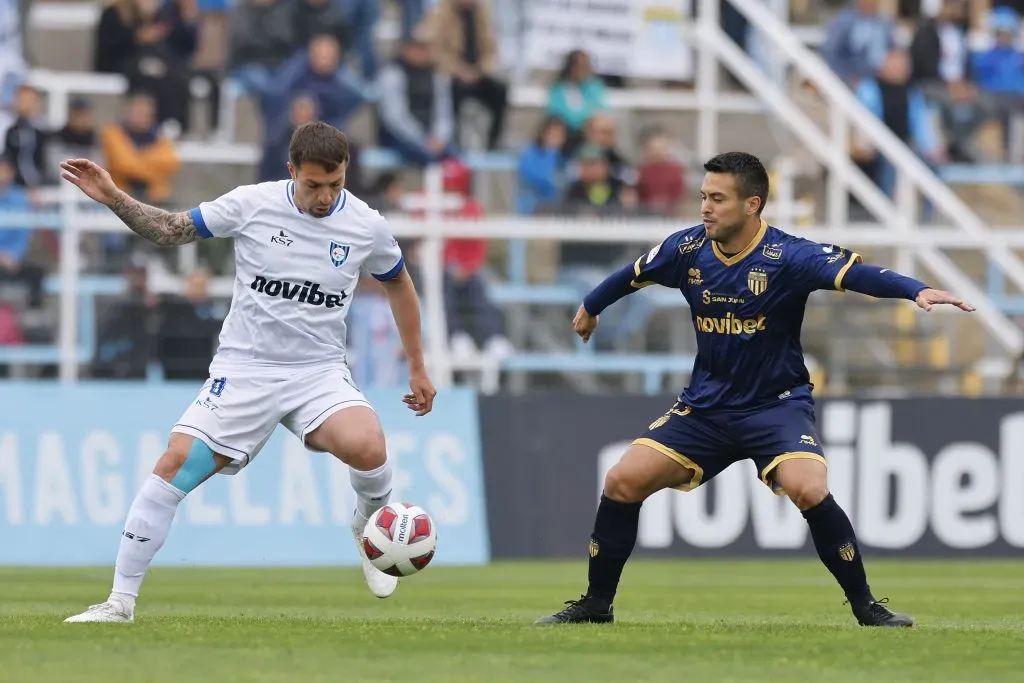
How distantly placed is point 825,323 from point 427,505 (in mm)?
5050

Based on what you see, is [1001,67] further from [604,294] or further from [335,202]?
[335,202]

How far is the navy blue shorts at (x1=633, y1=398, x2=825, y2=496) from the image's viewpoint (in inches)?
358

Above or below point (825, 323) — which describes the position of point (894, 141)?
above

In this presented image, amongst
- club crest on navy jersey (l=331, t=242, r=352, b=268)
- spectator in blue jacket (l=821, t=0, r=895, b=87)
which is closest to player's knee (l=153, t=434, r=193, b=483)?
club crest on navy jersey (l=331, t=242, r=352, b=268)

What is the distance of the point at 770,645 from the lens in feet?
26.7

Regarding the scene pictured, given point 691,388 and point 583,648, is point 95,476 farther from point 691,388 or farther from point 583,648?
point 583,648

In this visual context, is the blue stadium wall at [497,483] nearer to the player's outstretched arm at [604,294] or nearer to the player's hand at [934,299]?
the player's outstretched arm at [604,294]

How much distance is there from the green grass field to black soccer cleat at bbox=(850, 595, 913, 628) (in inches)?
5.0

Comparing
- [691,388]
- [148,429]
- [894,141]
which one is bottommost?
[148,429]

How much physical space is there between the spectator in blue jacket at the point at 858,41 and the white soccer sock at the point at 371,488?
46.5 feet

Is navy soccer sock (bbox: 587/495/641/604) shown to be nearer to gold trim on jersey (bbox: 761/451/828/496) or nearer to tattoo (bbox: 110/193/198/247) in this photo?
gold trim on jersey (bbox: 761/451/828/496)

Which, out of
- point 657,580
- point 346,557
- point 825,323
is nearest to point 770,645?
point 657,580

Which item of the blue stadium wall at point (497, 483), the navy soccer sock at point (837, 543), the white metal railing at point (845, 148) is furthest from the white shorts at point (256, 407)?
the white metal railing at point (845, 148)

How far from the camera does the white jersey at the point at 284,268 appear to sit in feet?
30.5
